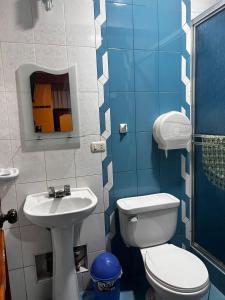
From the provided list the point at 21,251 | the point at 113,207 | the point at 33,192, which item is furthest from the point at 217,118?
the point at 21,251

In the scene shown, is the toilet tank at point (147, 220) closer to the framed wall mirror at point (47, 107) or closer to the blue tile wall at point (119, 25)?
the framed wall mirror at point (47, 107)

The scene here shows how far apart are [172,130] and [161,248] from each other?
88cm

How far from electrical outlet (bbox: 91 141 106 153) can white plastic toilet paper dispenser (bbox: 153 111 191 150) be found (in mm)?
432

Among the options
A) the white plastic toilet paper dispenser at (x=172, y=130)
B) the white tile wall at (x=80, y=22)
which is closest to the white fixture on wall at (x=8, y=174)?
the white tile wall at (x=80, y=22)

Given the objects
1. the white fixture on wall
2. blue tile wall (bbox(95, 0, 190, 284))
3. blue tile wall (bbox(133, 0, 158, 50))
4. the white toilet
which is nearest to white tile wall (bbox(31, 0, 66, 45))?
blue tile wall (bbox(95, 0, 190, 284))

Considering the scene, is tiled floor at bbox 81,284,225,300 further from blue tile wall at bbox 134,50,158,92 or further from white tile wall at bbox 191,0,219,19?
white tile wall at bbox 191,0,219,19

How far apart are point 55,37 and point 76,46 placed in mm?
149

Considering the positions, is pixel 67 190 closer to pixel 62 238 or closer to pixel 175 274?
pixel 62 238

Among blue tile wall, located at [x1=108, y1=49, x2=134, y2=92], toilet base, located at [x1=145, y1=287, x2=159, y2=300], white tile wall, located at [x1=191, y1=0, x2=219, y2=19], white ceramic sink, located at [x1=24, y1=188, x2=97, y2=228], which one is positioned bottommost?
toilet base, located at [x1=145, y1=287, x2=159, y2=300]

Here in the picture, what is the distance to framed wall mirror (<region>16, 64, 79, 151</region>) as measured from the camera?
58.3 inches

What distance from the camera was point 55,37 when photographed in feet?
4.94

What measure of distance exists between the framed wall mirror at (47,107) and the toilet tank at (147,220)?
0.65 meters

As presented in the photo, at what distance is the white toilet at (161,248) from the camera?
124 centimetres

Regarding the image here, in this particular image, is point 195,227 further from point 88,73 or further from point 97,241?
point 88,73
